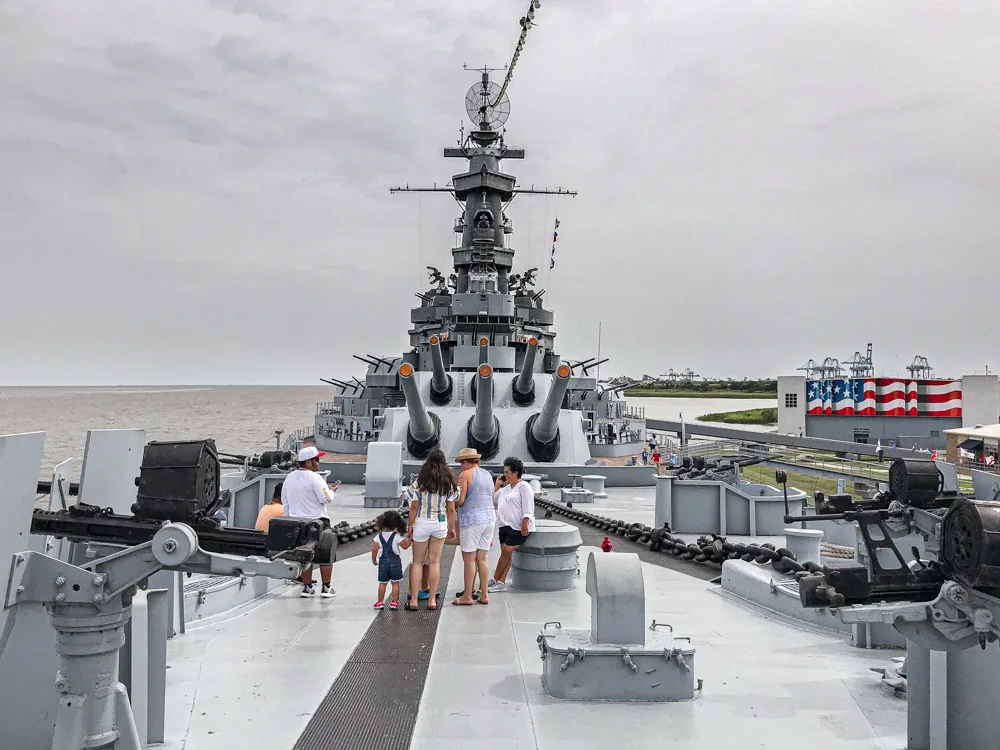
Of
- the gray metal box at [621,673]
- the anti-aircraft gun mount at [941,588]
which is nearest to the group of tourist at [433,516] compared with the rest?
the gray metal box at [621,673]

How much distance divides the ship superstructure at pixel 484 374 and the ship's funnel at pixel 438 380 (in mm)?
18

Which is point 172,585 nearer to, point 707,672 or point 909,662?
point 707,672

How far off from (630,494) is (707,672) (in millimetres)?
7289

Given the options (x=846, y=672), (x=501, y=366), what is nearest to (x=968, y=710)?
(x=846, y=672)

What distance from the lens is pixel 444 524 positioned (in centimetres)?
430

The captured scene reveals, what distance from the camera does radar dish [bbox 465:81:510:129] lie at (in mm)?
18578

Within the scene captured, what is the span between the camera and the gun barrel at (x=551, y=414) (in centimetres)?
964

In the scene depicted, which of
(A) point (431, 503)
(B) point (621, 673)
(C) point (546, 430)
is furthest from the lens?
(C) point (546, 430)

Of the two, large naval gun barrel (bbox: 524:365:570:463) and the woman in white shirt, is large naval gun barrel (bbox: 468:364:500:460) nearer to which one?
large naval gun barrel (bbox: 524:365:570:463)

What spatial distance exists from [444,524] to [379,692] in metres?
1.24

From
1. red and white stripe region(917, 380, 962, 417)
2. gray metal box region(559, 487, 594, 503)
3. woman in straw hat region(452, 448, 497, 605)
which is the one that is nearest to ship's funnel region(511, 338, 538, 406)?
gray metal box region(559, 487, 594, 503)

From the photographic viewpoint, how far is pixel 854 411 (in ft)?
90.6

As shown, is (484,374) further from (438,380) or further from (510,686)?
(510,686)

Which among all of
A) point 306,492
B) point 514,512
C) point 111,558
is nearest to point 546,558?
point 514,512
